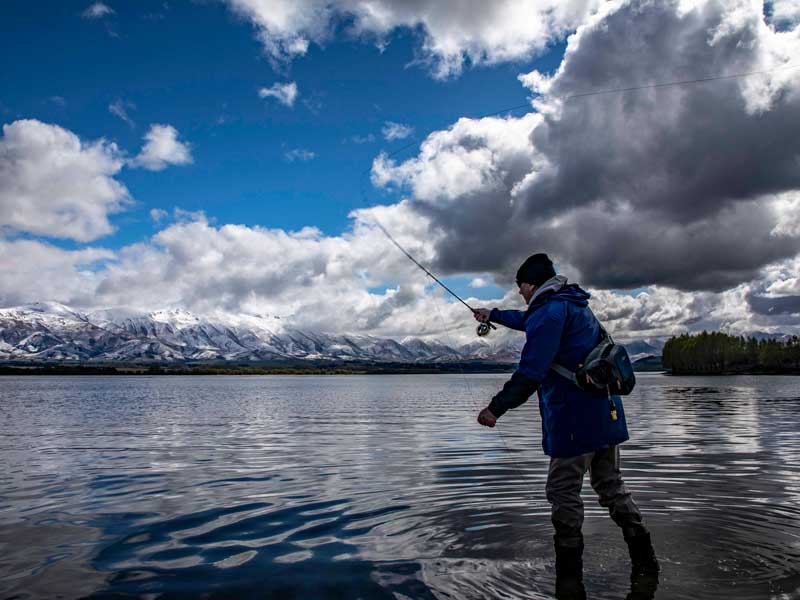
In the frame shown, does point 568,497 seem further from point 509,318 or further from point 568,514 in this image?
point 509,318

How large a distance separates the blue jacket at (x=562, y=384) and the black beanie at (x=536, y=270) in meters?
0.46

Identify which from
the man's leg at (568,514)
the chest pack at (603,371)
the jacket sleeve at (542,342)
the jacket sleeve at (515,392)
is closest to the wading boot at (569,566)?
the man's leg at (568,514)

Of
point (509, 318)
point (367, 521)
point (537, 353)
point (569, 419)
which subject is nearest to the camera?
point (537, 353)

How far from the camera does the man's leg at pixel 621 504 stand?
23.9ft

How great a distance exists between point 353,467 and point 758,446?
13619 mm

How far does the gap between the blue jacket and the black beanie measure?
46 cm

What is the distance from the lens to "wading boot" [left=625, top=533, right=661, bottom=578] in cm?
728

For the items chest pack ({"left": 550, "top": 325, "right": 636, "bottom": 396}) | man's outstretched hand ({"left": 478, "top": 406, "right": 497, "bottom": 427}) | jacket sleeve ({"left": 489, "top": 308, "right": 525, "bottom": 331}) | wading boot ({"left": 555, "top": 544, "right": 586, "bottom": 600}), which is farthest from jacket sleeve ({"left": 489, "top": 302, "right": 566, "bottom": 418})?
wading boot ({"left": 555, "top": 544, "right": 586, "bottom": 600})

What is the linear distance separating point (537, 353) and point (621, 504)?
220 centimetres

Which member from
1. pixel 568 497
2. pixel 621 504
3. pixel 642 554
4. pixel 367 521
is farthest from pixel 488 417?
pixel 367 521

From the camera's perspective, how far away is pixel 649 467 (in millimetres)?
16000

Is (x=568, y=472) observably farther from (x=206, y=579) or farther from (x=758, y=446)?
(x=758, y=446)

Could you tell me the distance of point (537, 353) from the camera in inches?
269

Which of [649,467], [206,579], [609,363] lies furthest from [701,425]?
[206,579]
